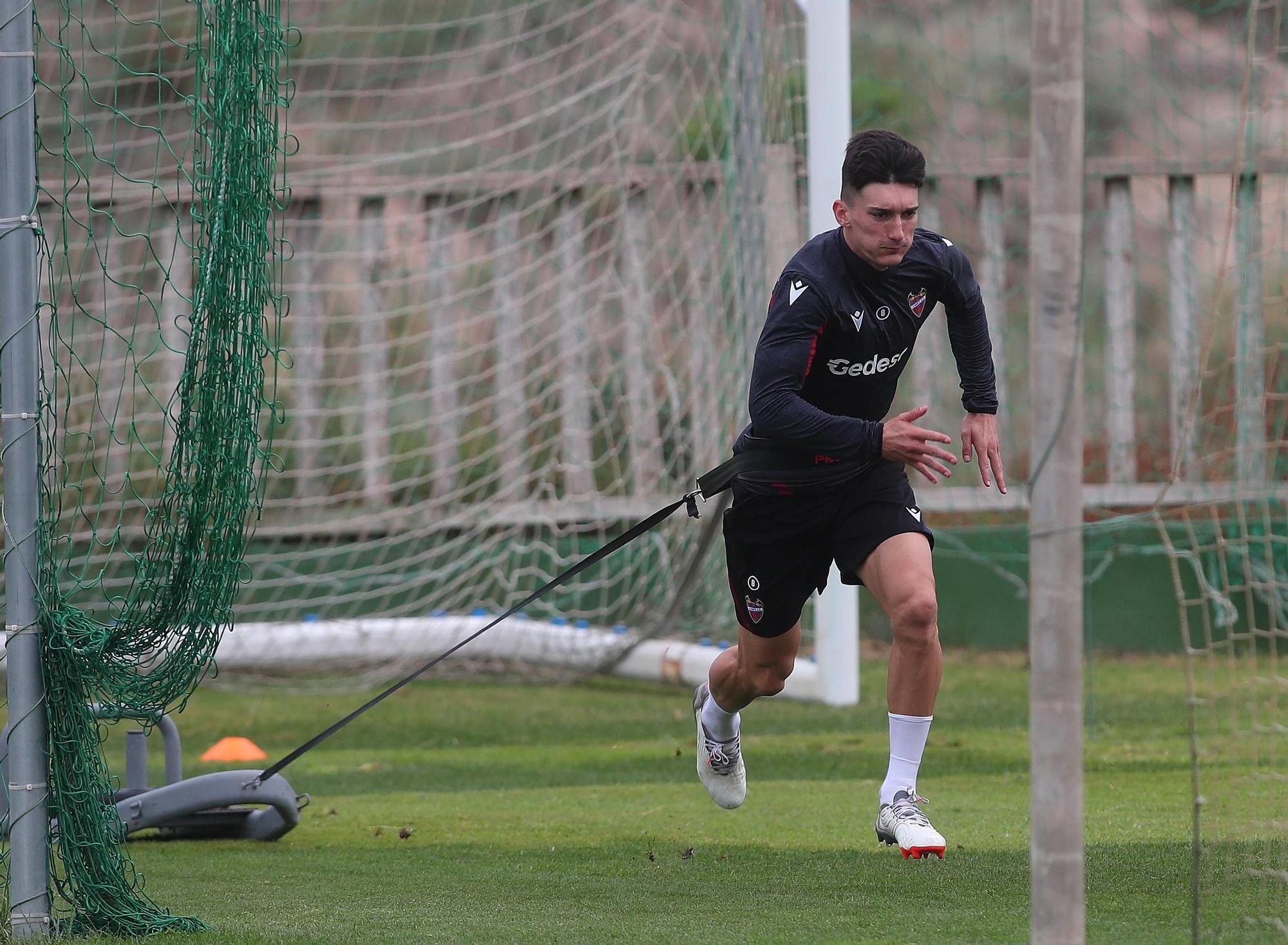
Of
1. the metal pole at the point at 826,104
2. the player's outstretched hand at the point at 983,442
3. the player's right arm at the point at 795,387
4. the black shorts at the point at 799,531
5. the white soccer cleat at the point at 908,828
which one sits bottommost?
the white soccer cleat at the point at 908,828

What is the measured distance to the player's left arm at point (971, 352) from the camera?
427 centimetres

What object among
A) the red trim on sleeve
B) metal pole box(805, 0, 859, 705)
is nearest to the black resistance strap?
the red trim on sleeve

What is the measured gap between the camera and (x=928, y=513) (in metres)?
9.92

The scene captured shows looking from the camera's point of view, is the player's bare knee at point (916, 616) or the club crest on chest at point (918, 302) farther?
the club crest on chest at point (918, 302)

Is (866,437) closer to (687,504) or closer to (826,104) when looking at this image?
(687,504)

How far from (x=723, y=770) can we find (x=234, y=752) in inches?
105

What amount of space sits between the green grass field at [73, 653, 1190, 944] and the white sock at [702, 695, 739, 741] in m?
0.32

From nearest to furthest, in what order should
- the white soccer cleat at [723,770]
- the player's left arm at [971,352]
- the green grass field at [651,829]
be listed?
the green grass field at [651,829]
the player's left arm at [971,352]
the white soccer cleat at [723,770]

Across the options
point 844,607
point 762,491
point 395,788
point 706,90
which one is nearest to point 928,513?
point 844,607

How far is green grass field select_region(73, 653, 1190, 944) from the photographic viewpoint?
3811 mm

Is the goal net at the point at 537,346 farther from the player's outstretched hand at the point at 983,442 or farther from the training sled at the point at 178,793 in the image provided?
the player's outstretched hand at the point at 983,442

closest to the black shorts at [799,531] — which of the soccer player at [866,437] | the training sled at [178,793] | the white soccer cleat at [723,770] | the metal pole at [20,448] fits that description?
the soccer player at [866,437]

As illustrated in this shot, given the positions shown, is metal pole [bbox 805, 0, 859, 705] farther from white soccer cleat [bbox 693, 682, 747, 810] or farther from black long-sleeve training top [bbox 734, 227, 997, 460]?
black long-sleeve training top [bbox 734, 227, 997, 460]

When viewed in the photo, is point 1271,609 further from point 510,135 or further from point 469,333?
point 510,135
